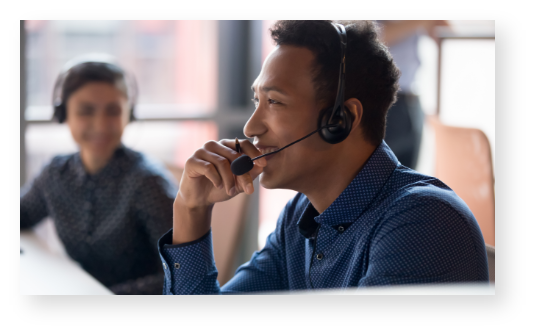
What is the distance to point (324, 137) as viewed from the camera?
92 cm

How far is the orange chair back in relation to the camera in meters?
1.48

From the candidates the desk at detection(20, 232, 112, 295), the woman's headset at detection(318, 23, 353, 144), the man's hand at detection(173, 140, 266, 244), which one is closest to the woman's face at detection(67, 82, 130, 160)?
the desk at detection(20, 232, 112, 295)

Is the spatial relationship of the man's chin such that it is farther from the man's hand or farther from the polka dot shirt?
the polka dot shirt

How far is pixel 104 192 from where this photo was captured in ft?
5.25

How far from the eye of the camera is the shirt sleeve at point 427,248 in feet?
2.37

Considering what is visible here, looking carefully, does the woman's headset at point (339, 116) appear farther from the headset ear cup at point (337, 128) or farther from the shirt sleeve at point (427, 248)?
the shirt sleeve at point (427, 248)

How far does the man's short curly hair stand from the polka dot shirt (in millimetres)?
702

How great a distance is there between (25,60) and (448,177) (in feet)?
7.10

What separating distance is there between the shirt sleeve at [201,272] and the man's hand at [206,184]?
3cm

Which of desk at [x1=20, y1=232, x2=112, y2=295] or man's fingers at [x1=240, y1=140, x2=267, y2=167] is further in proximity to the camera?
desk at [x1=20, y1=232, x2=112, y2=295]
